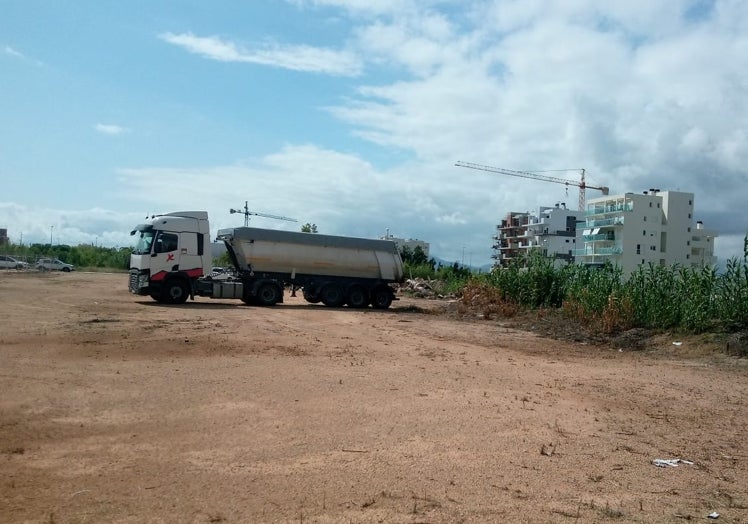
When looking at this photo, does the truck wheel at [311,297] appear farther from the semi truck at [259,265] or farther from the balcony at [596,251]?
the balcony at [596,251]

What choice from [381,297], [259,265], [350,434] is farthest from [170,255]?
[350,434]

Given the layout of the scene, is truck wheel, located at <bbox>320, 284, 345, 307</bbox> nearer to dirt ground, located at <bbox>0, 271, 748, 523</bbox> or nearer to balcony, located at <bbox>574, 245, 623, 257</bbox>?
dirt ground, located at <bbox>0, 271, 748, 523</bbox>

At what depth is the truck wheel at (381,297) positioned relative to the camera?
34188mm

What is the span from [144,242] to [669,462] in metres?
24.4

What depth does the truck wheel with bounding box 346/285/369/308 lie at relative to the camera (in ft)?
110

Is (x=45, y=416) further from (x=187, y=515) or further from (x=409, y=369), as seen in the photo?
(x=409, y=369)

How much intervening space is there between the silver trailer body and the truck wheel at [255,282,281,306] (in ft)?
2.37

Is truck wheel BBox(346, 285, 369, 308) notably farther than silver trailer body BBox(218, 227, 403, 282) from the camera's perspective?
Yes

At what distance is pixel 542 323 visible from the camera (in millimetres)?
26375

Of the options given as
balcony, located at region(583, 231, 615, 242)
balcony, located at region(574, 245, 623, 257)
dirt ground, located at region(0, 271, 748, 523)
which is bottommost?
dirt ground, located at region(0, 271, 748, 523)

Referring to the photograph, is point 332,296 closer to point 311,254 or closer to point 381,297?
point 311,254

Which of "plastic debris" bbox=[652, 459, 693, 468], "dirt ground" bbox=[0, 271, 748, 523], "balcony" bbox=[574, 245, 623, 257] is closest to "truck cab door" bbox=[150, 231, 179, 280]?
"dirt ground" bbox=[0, 271, 748, 523]

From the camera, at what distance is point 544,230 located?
138000 millimetres

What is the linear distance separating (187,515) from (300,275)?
26998mm
